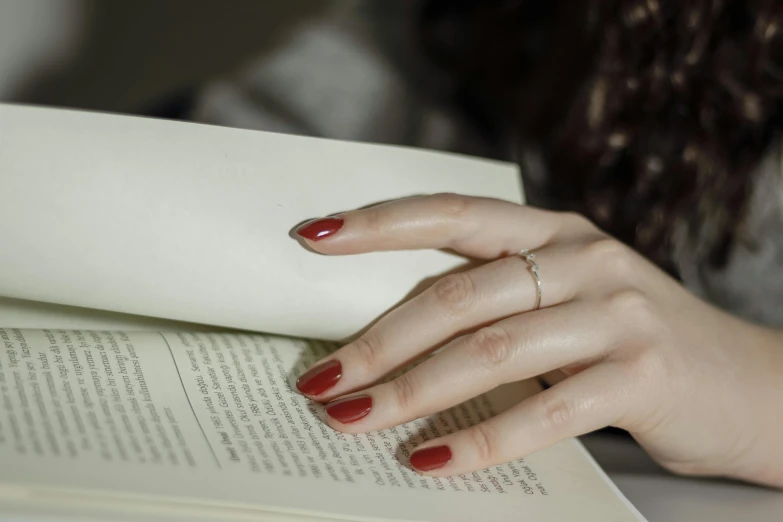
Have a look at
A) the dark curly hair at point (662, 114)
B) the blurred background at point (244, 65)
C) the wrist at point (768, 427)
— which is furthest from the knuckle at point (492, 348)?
the blurred background at point (244, 65)

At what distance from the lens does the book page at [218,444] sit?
0.38 metres

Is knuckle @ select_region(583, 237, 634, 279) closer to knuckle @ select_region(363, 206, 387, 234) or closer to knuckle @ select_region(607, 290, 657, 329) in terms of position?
knuckle @ select_region(607, 290, 657, 329)

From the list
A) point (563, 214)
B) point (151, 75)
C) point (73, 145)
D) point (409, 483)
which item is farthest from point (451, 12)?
point (409, 483)

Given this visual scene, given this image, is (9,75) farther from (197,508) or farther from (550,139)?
(197,508)

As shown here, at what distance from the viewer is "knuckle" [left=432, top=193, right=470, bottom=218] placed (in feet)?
1.76

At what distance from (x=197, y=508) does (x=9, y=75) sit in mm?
1230

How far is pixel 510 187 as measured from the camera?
626 mm

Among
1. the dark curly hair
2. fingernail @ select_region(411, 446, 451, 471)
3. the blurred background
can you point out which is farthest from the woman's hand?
the blurred background

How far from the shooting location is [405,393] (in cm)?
48

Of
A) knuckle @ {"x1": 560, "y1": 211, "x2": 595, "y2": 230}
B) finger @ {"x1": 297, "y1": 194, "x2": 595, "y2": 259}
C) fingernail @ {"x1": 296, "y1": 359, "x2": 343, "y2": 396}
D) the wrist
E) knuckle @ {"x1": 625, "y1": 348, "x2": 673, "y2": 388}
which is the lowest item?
the wrist

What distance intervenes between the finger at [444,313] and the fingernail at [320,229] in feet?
0.25

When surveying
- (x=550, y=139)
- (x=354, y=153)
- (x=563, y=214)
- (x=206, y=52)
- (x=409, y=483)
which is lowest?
(x=409, y=483)

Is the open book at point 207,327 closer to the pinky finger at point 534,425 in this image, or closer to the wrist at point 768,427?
the pinky finger at point 534,425

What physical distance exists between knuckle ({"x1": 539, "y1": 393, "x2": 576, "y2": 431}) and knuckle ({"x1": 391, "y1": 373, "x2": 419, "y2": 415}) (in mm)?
88
